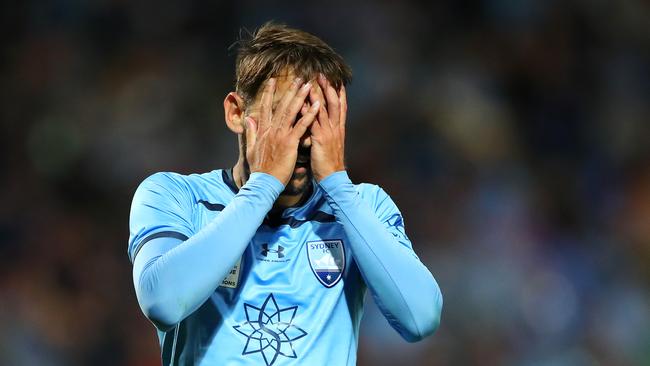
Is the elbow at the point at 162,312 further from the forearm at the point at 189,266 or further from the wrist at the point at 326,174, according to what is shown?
the wrist at the point at 326,174

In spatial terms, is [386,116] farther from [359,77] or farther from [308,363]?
[308,363]

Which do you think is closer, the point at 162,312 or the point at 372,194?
the point at 162,312

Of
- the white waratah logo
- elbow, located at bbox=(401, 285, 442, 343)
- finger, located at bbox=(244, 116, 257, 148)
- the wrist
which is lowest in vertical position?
the white waratah logo

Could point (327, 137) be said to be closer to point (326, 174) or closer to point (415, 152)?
point (326, 174)

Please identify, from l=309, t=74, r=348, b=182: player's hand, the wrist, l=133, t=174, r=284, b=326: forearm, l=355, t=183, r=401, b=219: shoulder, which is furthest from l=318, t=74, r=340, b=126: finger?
l=133, t=174, r=284, b=326: forearm

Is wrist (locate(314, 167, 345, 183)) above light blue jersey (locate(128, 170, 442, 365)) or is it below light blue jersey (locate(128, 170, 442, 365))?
above

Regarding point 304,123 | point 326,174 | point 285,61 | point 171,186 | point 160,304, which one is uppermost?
point 285,61

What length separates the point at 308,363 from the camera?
2.26m

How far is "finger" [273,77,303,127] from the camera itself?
2355mm

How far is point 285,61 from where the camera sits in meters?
2.47

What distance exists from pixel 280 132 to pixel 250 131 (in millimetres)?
139

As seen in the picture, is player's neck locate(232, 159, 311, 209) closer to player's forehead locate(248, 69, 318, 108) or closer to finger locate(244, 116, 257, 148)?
finger locate(244, 116, 257, 148)

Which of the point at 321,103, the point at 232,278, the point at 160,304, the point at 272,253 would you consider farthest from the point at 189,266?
the point at 321,103

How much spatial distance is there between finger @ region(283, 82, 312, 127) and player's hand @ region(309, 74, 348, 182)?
0.04 metres
